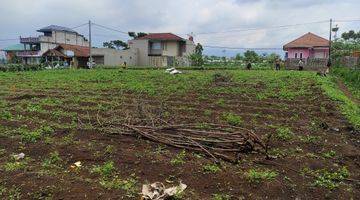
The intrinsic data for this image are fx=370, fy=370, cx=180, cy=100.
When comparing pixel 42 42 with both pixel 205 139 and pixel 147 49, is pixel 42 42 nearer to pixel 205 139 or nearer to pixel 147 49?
pixel 147 49

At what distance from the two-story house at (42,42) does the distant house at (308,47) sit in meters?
37.6

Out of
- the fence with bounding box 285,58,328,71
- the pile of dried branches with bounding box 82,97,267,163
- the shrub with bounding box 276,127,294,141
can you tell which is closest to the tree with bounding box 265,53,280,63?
the fence with bounding box 285,58,328,71

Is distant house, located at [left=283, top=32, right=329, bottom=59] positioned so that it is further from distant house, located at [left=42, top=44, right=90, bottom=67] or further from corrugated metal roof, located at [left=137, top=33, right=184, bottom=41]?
distant house, located at [left=42, top=44, right=90, bottom=67]

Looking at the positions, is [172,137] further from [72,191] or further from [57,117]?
[57,117]

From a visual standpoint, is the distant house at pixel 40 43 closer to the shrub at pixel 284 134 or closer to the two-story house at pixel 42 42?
the two-story house at pixel 42 42

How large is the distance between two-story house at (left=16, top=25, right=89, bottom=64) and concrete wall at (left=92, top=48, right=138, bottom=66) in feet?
38.5

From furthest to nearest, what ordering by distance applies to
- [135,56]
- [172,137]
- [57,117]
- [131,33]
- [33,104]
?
[131,33]
[135,56]
[33,104]
[57,117]
[172,137]

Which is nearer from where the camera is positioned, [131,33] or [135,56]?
[135,56]

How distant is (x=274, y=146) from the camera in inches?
284

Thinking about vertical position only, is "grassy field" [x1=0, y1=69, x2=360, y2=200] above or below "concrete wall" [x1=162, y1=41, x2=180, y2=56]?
below

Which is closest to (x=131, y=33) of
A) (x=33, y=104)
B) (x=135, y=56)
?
(x=135, y=56)

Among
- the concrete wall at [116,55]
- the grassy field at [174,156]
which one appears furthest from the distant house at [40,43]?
the grassy field at [174,156]

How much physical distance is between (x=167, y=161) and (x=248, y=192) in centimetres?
155

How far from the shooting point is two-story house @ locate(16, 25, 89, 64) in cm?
5966
